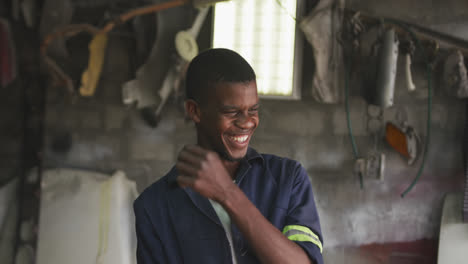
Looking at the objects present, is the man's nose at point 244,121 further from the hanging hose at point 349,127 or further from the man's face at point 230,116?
the hanging hose at point 349,127

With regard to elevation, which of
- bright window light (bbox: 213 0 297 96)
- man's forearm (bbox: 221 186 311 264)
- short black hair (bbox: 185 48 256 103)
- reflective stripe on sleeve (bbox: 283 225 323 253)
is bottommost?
reflective stripe on sleeve (bbox: 283 225 323 253)

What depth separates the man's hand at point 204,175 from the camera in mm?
920

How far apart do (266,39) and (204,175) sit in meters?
1.97

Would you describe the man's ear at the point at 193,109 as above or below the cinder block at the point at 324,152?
above

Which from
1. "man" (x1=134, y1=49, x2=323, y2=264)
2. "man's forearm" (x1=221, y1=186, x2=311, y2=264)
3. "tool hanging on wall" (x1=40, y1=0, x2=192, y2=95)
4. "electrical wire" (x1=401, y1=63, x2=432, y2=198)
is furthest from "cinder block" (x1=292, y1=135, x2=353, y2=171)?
"man's forearm" (x1=221, y1=186, x2=311, y2=264)

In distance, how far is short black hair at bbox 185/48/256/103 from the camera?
3.59 ft

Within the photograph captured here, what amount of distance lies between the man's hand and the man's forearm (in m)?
0.02

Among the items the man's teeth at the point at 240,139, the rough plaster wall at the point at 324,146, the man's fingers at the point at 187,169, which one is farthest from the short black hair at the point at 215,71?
the rough plaster wall at the point at 324,146

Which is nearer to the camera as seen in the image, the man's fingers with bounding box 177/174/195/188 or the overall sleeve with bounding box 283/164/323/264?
the man's fingers with bounding box 177/174/195/188

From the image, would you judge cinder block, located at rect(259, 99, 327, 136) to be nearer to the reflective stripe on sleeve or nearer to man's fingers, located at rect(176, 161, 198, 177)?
the reflective stripe on sleeve

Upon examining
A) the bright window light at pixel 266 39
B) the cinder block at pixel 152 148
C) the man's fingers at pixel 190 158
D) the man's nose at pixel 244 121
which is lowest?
the cinder block at pixel 152 148

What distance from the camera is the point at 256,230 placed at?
→ 953 millimetres

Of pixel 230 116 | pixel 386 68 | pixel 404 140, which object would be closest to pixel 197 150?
pixel 230 116

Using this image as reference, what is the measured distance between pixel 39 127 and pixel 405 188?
2.30 m
